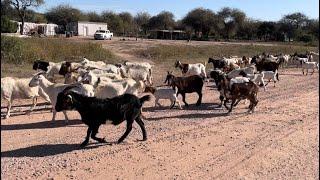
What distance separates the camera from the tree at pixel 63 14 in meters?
92.2

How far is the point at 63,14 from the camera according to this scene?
92938mm

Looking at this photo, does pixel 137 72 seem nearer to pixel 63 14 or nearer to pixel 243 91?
pixel 243 91

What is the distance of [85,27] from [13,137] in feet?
219

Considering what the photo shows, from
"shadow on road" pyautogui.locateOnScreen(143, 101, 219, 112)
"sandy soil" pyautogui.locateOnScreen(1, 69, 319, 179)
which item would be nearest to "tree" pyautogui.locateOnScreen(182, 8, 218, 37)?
"shadow on road" pyautogui.locateOnScreen(143, 101, 219, 112)

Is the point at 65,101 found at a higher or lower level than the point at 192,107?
higher

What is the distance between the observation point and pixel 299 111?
15.9 metres

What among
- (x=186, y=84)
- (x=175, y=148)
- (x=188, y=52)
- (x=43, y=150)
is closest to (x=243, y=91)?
(x=186, y=84)

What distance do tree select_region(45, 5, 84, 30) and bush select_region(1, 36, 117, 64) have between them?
2258 inches

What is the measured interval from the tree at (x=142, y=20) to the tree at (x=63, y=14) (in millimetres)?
11785

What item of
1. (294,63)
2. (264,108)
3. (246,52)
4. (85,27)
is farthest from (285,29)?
(264,108)

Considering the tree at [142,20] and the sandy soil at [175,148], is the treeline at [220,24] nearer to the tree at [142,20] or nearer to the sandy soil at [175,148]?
the tree at [142,20]

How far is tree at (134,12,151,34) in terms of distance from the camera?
3969 inches

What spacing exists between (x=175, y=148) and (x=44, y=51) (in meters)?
21.7

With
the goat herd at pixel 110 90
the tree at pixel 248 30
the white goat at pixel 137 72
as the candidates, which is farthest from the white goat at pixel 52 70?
the tree at pixel 248 30
